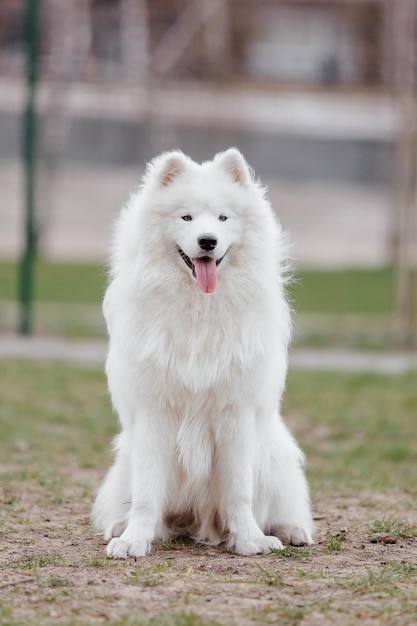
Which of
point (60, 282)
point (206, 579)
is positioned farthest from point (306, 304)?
point (206, 579)

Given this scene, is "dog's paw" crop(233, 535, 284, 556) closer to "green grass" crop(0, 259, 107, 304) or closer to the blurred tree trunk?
the blurred tree trunk

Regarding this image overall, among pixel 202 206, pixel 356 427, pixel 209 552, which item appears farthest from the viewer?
pixel 356 427

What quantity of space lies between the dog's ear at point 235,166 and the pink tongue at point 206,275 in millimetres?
422

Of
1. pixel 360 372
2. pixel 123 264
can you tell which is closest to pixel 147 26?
pixel 360 372

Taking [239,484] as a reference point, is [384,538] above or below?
below

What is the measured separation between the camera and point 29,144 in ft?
43.8

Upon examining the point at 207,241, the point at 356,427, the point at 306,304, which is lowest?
the point at 356,427

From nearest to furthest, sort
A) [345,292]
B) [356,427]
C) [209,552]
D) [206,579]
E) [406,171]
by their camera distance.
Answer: [206,579]
[209,552]
[356,427]
[406,171]
[345,292]

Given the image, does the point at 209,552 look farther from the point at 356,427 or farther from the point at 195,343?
the point at 356,427

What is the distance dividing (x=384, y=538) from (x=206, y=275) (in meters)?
1.55

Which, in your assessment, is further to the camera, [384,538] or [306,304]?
[306,304]

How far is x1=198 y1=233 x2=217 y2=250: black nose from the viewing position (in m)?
4.90

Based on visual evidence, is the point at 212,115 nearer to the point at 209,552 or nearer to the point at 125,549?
the point at 209,552

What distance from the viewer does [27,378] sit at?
11.1 meters
